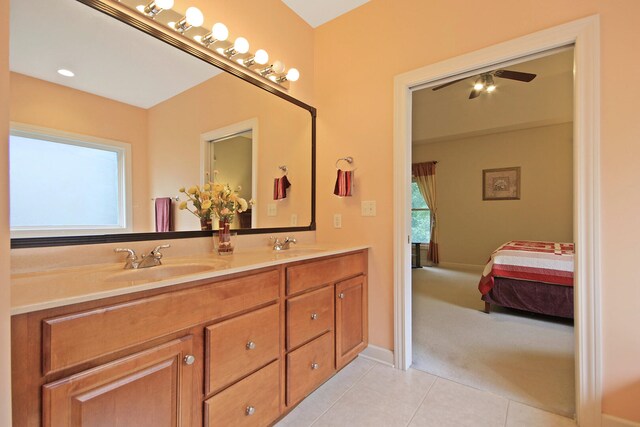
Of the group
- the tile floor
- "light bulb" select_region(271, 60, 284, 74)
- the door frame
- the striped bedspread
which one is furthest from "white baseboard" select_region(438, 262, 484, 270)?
"light bulb" select_region(271, 60, 284, 74)

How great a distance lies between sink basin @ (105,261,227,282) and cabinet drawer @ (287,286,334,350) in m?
0.46

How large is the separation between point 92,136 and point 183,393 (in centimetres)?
115

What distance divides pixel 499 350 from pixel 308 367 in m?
1.72

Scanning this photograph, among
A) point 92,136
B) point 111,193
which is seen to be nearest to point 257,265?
point 111,193

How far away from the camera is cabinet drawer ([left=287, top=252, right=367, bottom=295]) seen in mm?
1507

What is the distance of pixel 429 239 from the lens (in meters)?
6.09

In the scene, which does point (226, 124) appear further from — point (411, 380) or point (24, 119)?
point (411, 380)

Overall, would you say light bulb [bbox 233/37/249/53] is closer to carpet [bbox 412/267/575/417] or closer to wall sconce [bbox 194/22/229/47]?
wall sconce [bbox 194/22/229/47]

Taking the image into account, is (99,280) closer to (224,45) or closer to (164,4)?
(164,4)

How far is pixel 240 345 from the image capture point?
1220 millimetres

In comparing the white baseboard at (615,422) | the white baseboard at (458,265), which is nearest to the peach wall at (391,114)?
the white baseboard at (615,422)

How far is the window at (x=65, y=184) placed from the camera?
108cm

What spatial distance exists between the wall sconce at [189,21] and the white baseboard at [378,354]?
7.86 ft

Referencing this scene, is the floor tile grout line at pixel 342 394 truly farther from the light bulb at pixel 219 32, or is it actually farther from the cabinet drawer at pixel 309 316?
the light bulb at pixel 219 32
